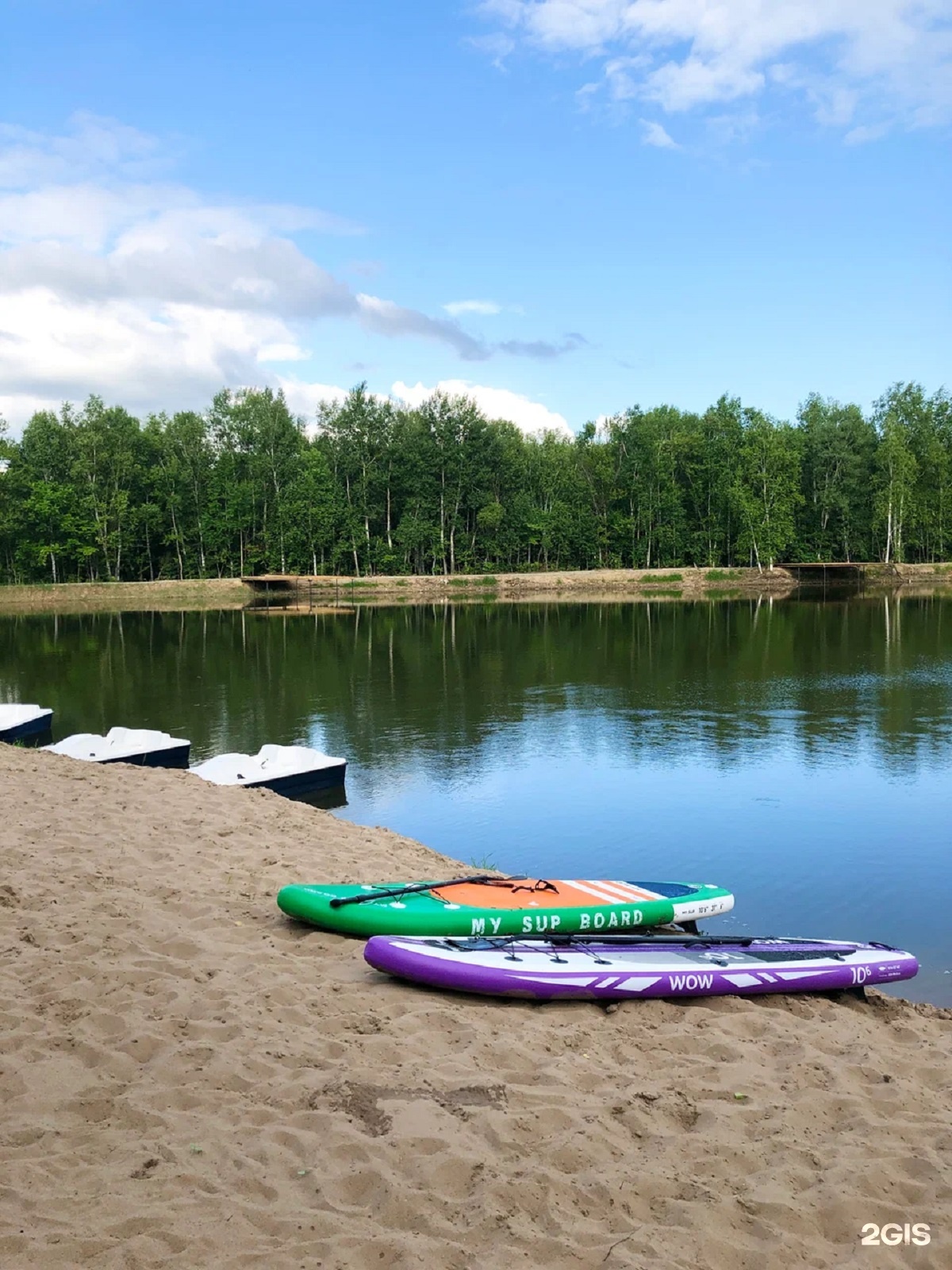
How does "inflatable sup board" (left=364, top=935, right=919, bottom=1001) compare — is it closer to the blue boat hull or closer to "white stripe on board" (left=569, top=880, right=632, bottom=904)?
"white stripe on board" (left=569, top=880, right=632, bottom=904)

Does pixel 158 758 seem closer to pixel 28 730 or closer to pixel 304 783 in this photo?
pixel 304 783

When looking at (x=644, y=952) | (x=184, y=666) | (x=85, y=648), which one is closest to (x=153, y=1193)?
(x=644, y=952)

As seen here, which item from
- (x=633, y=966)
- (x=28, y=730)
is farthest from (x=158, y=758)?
(x=633, y=966)

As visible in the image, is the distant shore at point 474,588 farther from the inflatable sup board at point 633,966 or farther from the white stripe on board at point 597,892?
the inflatable sup board at point 633,966

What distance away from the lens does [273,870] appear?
909 centimetres

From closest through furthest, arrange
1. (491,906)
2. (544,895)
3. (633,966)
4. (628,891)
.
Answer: (633,966)
(491,906)
(544,895)
(628,891)

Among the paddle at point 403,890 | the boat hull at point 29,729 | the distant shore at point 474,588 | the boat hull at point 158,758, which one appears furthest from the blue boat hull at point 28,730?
the distant shore at point 474,588

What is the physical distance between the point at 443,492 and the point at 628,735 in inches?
2216

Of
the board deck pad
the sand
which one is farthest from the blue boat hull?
the board deck pad

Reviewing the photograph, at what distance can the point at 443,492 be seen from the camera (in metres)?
74.1

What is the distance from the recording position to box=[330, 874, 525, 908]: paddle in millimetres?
7500

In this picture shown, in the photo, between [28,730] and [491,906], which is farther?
[28,730]

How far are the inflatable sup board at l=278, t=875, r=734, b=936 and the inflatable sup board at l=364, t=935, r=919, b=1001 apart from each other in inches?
14.2

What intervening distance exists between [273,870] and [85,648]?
31179 millimetres
